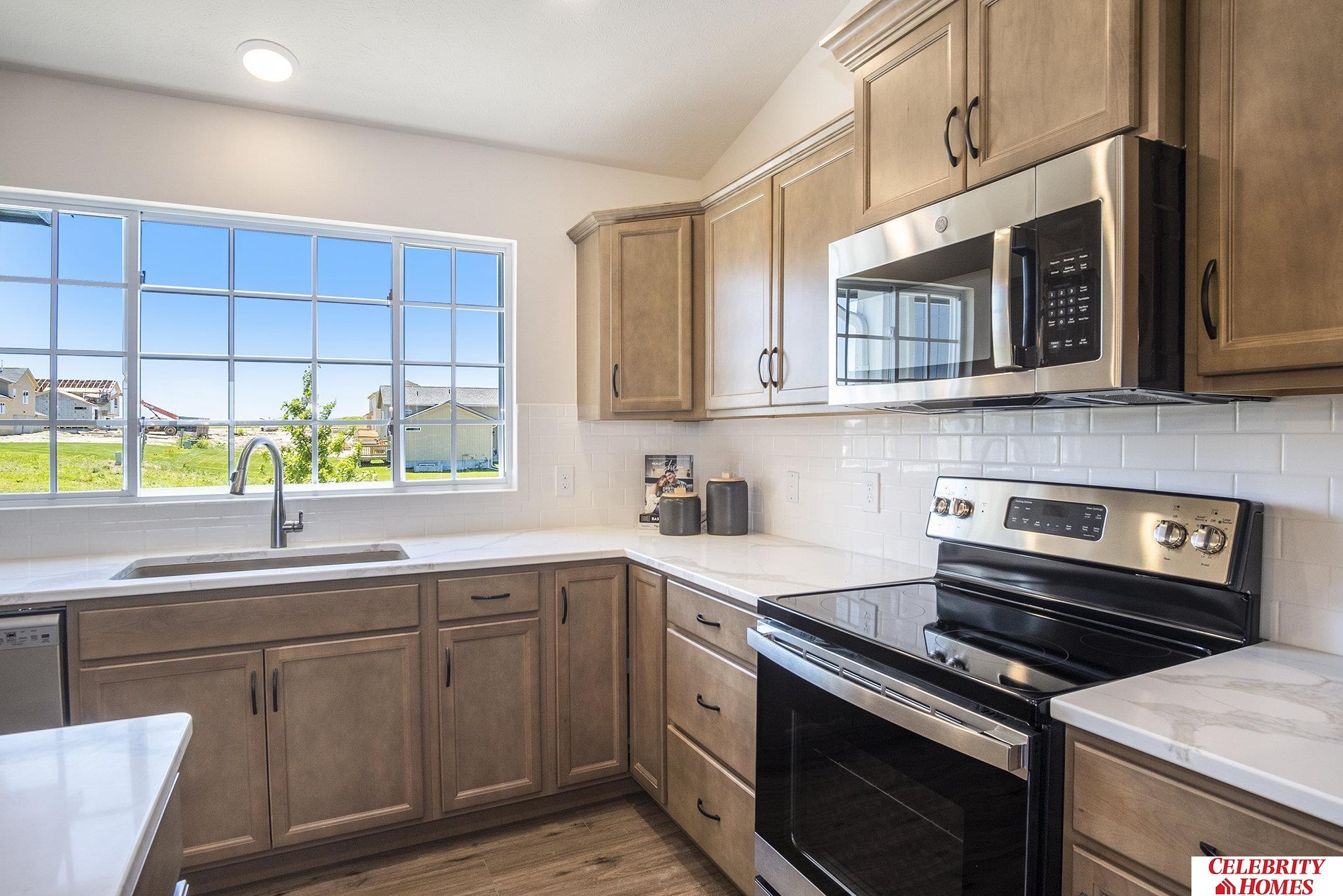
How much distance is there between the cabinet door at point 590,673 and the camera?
8.26 feet

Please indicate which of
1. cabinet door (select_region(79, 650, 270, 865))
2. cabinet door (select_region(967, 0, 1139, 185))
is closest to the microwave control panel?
cabinet door (select_region(967, 0, 1139, 185))

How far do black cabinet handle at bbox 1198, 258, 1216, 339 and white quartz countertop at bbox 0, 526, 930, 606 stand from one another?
0.97 metres

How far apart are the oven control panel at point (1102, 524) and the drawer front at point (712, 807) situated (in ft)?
2.82

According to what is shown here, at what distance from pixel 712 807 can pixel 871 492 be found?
3.40 feet

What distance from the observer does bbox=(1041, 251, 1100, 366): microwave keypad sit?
1305mm

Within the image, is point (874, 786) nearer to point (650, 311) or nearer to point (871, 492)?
point (871, 492)

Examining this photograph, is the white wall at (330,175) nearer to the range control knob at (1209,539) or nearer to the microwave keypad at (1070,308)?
the microwave keypad at (1070,308)

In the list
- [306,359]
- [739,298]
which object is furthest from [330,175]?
[739,298]

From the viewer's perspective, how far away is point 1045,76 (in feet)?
4.68

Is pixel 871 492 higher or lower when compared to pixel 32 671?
higher

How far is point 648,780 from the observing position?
2479 mm

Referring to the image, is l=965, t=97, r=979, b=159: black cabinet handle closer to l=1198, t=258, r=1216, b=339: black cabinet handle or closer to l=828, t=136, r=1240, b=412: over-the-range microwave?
l=828, t=136, r=1240, b=412: over-the-range microwave

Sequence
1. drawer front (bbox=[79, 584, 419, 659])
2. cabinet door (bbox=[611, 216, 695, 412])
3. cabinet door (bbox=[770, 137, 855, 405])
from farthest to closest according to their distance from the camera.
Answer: cabinet door (bbox=[611, 216, 695, 412])
cabinet door (bbox=[770, 137, 855, 405])
drawer front (bbox=[79, 584, 419, 659])

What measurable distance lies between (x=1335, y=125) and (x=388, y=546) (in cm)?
269
